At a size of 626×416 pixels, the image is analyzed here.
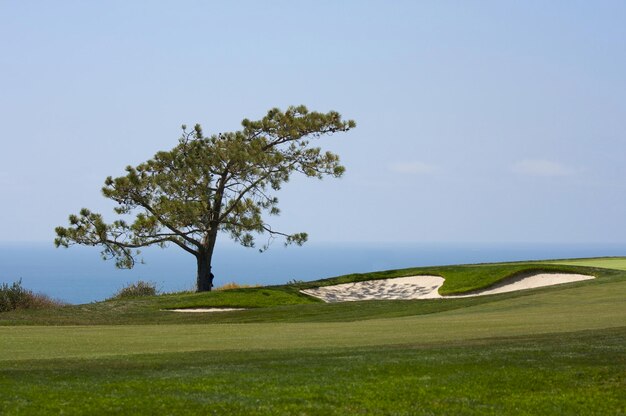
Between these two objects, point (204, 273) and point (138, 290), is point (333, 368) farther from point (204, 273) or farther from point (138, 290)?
point (138, 290)

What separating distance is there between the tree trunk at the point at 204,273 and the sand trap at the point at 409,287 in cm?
689

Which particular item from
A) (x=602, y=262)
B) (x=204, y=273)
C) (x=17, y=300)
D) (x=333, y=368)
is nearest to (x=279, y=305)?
Result: (x=204, y=273)

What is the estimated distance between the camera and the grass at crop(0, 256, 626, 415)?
543 inches

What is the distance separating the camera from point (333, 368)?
54.2 feet

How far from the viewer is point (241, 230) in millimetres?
51469

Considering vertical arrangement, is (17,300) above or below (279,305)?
above

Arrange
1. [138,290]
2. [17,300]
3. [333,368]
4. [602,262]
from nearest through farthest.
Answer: [333,368] → [17,300] → [602,262] → [138,290]

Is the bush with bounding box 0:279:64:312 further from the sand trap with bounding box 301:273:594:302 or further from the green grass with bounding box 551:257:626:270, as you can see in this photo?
the green grass with bounding box 551:257:626:270

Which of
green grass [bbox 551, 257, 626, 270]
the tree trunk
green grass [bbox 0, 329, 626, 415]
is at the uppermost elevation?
the tree trunk

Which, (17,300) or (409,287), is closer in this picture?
(17,300)

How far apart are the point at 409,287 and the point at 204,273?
11.8 meters

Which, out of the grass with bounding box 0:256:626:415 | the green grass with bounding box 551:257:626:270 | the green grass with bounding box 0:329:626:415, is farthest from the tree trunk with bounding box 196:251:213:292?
the green grass with bounding box 0:329:626:415

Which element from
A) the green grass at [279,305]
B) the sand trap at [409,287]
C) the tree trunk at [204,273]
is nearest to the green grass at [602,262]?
the green grass at [279,305]

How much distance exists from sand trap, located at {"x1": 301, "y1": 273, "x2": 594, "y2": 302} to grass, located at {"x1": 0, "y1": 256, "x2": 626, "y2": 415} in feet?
44.3
